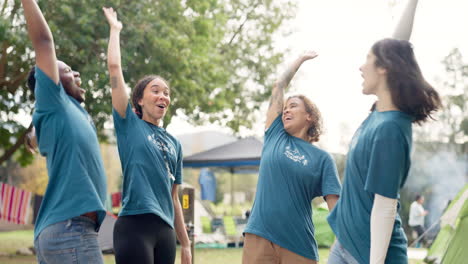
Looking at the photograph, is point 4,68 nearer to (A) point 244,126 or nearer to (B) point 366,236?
(A) point 244,126

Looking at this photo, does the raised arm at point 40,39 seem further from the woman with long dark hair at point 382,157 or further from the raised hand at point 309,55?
the raised hand at point 309,55

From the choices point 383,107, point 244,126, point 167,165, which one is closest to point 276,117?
point 167,165

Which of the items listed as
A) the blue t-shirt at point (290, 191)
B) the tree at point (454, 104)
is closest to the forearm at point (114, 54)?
the blue t-shirt at point (290, 191)

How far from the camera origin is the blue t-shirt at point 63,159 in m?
2.92

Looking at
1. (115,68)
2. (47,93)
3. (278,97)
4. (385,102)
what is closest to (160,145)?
(115,68)

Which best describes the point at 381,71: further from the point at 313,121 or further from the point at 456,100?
the point at 456,100

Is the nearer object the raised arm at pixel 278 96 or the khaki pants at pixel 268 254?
the khaki pants at pixel 268 254

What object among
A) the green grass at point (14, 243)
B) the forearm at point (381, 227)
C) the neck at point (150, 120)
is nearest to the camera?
the forearm at point (381, 227)

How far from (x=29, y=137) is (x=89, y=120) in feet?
2.82

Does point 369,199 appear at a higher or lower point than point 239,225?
higher

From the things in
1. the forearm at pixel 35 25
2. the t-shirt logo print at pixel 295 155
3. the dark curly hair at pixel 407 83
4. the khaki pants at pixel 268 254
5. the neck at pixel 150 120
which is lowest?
the khaki pants at pixel 268 254

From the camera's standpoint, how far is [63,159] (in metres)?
2.96

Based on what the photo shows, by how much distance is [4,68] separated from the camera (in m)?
13.0

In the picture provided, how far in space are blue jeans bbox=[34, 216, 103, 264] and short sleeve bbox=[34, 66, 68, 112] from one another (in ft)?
1.82
